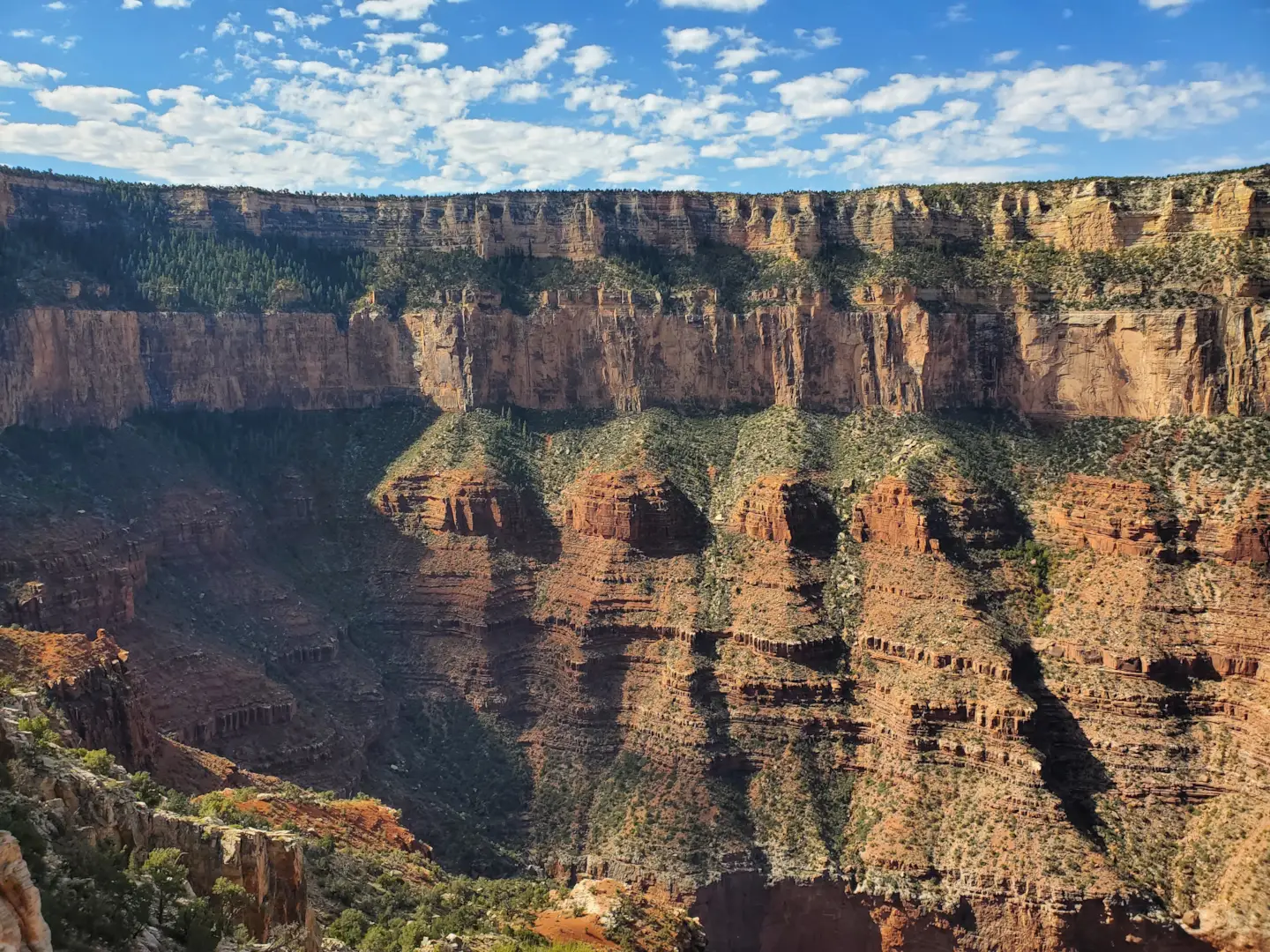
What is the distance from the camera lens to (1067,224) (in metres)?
85.5

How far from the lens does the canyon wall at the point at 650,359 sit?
78.0 metres

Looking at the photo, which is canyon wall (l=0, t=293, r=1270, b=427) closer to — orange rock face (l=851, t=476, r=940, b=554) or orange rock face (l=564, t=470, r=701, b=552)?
orange rock face (l=851, t=476, r=940, b=554)

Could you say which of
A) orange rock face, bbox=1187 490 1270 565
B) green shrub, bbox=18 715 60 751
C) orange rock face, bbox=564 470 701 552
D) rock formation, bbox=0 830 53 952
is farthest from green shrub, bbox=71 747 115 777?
orange rock face, bbox=1187 490 1270 565

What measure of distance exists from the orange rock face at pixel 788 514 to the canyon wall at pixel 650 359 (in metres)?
13.1

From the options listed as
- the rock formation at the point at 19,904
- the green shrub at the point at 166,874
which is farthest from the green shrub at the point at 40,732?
the rock formation at the point at 19,904

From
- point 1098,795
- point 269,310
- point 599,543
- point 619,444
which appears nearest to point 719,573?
point 599,543

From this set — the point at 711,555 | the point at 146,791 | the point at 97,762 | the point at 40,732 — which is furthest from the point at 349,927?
the point at 711,555

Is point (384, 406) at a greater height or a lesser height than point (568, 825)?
greater

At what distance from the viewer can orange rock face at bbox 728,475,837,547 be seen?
257ft

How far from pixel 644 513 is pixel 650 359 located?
18435 mm

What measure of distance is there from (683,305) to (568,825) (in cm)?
4544

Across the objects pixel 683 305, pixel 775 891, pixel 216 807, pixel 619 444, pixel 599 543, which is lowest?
pixel 775 891

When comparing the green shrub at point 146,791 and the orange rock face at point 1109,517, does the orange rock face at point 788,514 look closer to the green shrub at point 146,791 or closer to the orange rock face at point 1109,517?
the orange rock face at point 1109,517

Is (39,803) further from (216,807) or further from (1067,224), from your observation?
(1067,224)
